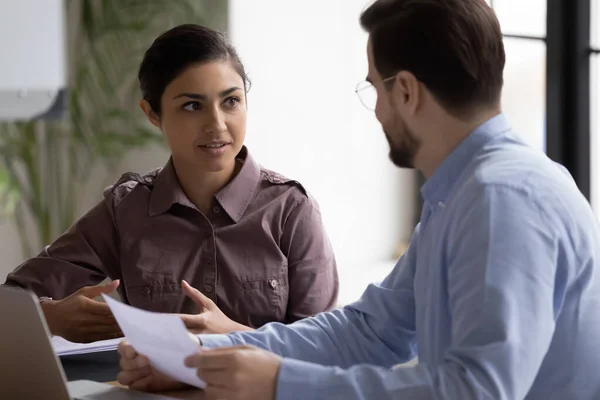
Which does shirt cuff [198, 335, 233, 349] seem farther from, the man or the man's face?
the man's face

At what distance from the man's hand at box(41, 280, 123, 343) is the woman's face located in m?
0.35

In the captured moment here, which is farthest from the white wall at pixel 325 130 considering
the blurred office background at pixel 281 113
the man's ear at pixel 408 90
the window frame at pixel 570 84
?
the man's ear at pixel 408 90

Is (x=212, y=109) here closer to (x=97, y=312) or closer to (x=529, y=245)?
(x=97, y=312)

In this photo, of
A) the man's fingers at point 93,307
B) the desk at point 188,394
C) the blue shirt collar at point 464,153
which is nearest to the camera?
the blue shirt collar at point 464,153

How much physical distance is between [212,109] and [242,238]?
0.90ft

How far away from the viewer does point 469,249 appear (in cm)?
111

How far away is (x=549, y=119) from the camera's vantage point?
130 inches

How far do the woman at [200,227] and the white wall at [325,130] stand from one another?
57.5 inches

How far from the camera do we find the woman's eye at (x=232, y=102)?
76.2 inches

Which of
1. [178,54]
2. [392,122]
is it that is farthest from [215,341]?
[178,54]

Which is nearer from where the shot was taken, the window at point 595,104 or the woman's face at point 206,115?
the woman's face at point 206,115

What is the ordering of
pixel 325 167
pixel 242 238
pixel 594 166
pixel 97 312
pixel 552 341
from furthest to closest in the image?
pixel 325 167 < pixel 594 166 < pixel 242 238 < pixel 97 312 < pixel 552 341

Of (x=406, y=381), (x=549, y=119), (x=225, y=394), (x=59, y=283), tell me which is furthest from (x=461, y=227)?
(x=549, y=119)

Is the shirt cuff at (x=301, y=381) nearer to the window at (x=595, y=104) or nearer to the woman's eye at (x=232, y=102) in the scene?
the woman's eye at (x=232, y=102)
